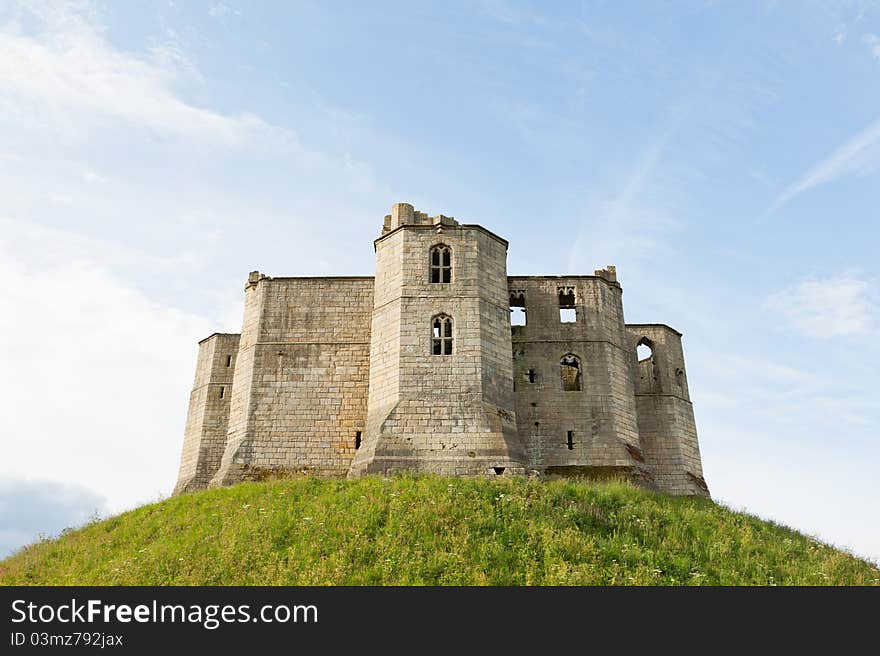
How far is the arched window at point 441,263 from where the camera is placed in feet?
93.8

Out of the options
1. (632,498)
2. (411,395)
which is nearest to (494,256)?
(411,395)

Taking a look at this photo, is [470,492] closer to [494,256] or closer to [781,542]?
[781,542]

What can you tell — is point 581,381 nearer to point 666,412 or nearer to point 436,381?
point 666,412

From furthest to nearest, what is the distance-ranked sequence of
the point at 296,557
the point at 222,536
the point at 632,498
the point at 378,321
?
the point at 378,321 < the point at 632,498 < the point at 222,536 < the point at 296,557

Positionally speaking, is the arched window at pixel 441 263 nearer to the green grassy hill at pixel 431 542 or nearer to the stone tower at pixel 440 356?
the stone tower at pixel 440 356

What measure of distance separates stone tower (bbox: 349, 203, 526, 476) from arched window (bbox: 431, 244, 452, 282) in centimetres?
4

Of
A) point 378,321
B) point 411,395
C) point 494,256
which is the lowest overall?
point 411,395

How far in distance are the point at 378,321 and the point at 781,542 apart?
1546 cm

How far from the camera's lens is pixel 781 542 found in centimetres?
2153

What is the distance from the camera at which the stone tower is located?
24.8 metres

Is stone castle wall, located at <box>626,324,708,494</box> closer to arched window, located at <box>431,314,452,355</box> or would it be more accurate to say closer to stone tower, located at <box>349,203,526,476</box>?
stone tower, located at <box>349,203,526,476</box>

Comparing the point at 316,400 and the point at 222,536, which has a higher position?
the point at 316,400

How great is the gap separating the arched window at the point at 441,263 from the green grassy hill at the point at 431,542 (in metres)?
8.60

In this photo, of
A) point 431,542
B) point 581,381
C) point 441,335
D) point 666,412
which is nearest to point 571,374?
point 581,381
